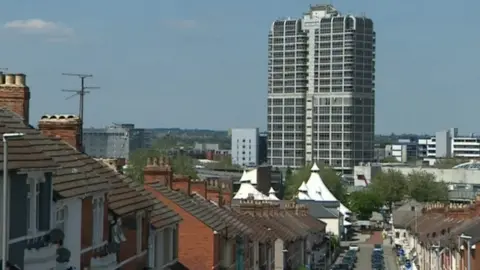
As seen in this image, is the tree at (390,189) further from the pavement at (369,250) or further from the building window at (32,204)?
the building window at (32,204)

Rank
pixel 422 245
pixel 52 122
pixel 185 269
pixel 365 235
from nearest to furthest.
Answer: pixel 52 122
pixel 185 269
pixel 422 245
pixel 365 235

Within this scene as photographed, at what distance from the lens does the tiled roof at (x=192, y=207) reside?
36.5 meters

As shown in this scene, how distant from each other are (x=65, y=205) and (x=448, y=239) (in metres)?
34.2

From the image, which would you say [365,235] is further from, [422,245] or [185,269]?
[185,269]

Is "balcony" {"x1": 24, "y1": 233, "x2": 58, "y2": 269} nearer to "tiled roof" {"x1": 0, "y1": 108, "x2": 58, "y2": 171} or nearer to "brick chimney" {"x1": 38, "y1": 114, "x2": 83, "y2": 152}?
"tiled roof" {"x1": 0, "y1": 108, "x2": 58, "y2": 171}

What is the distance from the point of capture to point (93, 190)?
21.8m

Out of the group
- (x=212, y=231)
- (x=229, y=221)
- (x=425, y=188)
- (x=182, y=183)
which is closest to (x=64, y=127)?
(x=212, y=231)

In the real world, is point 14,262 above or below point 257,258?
above

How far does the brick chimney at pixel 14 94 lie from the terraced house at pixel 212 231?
12.2 metres

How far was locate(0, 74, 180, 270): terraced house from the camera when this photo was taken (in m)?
17.3

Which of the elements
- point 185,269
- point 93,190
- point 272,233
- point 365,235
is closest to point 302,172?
point 365,235

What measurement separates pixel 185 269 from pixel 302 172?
15572cm

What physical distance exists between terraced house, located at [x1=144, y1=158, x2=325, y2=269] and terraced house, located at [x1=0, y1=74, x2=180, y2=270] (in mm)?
4757

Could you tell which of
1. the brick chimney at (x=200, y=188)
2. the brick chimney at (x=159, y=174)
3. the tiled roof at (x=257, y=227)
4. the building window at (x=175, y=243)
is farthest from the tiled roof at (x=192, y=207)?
the tiled roof at (x=257, y=227)
